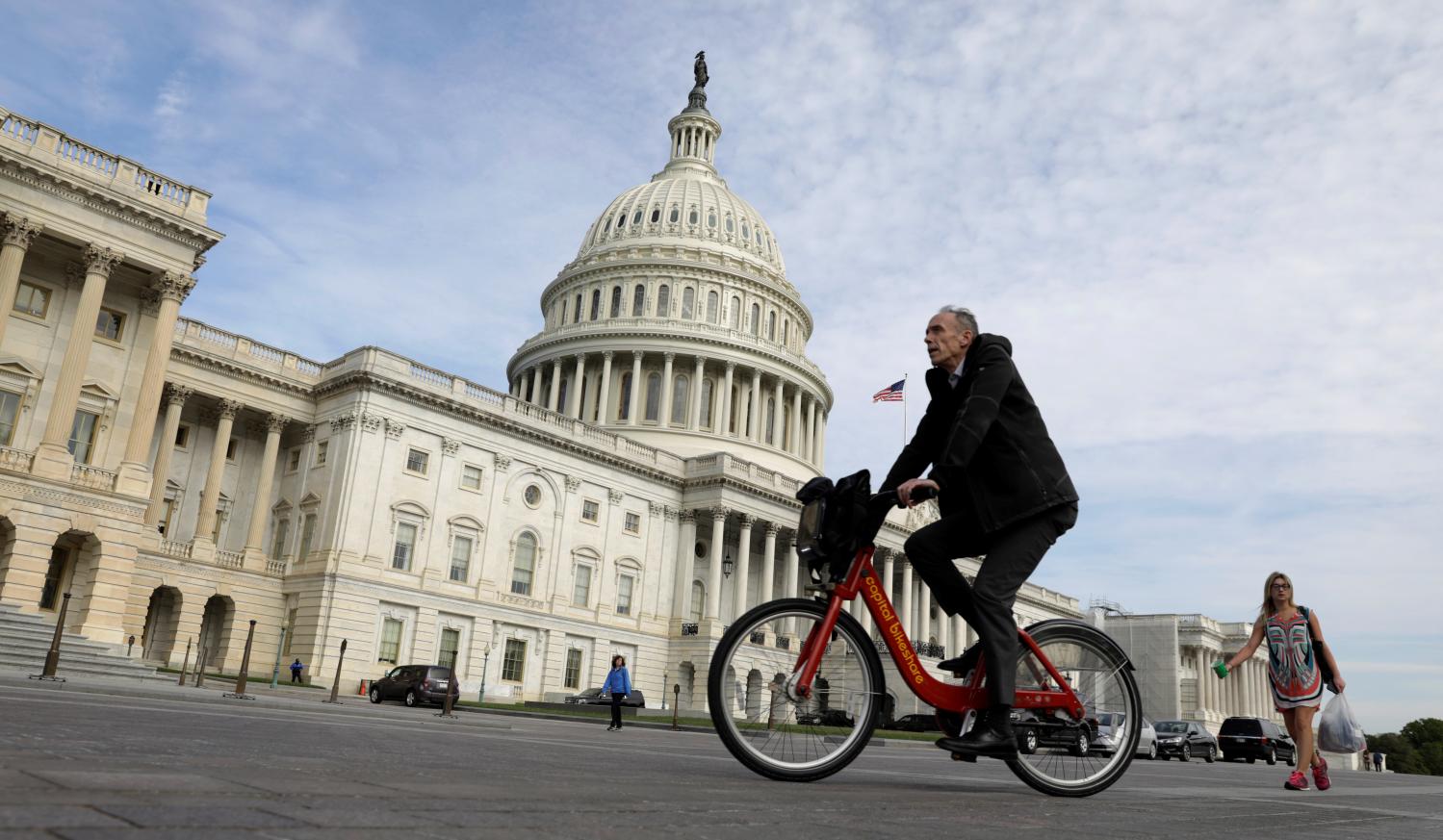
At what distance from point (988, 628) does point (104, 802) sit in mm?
4522

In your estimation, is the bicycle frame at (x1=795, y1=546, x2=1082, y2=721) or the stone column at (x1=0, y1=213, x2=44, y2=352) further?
the stone column at (x1=0, y1=213, x2=44, y2=352)

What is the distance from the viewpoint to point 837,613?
247 inches

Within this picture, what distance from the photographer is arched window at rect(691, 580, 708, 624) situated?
62562 mm

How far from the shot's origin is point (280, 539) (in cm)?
5025

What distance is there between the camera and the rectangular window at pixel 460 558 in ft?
169

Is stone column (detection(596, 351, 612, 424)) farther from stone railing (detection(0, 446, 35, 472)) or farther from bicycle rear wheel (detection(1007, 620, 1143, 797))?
bicycle rear wheel (detection(1007, 620, 1143, 797))

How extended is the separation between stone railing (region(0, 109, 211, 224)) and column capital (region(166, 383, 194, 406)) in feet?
38.5

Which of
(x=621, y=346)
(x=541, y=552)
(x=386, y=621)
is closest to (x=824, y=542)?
(x=386, y=621)

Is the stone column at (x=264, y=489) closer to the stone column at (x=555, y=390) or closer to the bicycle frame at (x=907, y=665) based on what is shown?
the stone column at (x=555, y=390)

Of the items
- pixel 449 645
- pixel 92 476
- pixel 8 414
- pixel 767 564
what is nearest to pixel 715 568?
pixel 767 564

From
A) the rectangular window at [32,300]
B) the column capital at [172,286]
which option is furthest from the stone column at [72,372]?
the rectangular window at [32,300]

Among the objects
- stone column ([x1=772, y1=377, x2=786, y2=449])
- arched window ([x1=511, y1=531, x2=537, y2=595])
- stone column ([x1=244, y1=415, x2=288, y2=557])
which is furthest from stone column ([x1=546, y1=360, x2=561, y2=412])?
stone column ([x1=244, y1=415, x2=288, y2=557])

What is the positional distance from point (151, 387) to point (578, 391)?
140ft

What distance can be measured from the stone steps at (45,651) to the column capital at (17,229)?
11290mm
